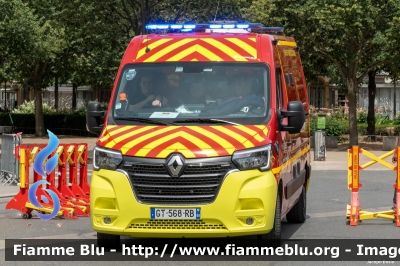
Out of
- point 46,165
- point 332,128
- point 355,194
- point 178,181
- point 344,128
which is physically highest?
point 178,181

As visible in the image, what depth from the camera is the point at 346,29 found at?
108ft

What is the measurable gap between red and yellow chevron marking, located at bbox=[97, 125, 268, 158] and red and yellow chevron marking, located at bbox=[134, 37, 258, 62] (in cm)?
113

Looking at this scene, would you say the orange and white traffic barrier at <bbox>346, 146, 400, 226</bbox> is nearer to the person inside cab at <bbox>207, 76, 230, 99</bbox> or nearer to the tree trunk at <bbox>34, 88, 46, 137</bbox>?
the person inside cab at <bbox>207, 76, 230, 99</bbox>

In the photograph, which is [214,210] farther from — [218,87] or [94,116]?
[94,116]

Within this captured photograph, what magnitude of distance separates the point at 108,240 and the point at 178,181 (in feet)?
3.94

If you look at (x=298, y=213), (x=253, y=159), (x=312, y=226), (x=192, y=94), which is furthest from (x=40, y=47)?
(x=253, y=159)

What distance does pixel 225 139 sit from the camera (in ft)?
31.9

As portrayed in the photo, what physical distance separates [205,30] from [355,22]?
2151cm

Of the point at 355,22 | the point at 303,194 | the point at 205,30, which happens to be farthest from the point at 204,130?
the point at 355,22

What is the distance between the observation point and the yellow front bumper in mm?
9484

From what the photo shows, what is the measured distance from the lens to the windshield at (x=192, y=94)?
409 inches

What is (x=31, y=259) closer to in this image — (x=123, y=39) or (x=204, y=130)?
(x=204, y=130)

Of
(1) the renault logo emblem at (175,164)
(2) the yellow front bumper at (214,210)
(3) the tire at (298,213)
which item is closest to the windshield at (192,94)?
(1) the renault logo emblem at (175,164)

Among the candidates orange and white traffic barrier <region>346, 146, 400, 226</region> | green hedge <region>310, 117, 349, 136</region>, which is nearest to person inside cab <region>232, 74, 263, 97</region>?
orange and white traffic barrier <region>346, 146, 400, 226</region>
